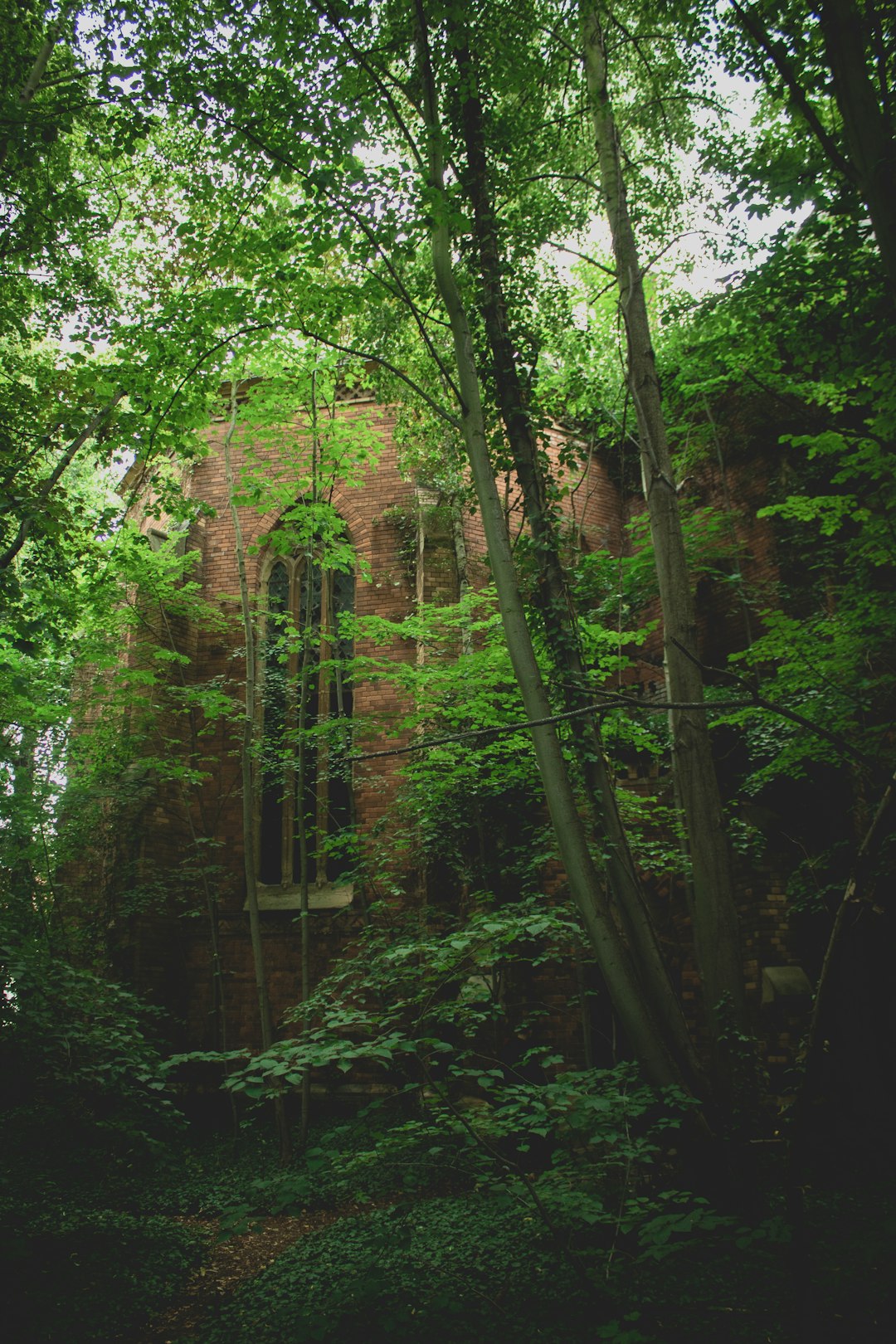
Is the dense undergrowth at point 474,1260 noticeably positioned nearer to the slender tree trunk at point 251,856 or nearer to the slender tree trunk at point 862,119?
the slender tree trunk at point 251,856

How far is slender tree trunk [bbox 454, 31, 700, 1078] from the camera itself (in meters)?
4.44

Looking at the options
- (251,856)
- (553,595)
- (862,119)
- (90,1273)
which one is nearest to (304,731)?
(251,856)

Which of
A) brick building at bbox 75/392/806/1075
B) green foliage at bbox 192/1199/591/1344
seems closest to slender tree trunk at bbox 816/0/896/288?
green foliage at bbox 192/1199/591/1344

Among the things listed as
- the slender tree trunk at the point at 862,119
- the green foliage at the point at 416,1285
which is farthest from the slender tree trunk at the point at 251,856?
the slender tree trunk at the point at 862,119

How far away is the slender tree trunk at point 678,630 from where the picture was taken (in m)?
4.79

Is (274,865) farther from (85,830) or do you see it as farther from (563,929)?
(563,929)

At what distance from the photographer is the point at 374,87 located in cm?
476

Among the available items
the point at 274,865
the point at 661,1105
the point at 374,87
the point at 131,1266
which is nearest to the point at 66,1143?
the point at 131,1266

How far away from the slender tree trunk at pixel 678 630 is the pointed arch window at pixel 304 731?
3327mm

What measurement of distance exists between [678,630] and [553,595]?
0.98 metres

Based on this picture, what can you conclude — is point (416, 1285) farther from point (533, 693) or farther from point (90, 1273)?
point (533, 693)

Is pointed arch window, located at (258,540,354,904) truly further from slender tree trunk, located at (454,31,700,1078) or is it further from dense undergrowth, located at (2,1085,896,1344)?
dense undergrowth, located at (2,1085,896,1344)

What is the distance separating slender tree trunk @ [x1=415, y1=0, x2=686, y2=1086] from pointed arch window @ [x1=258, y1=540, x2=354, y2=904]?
312 cm

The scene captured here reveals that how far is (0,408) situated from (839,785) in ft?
29.4
